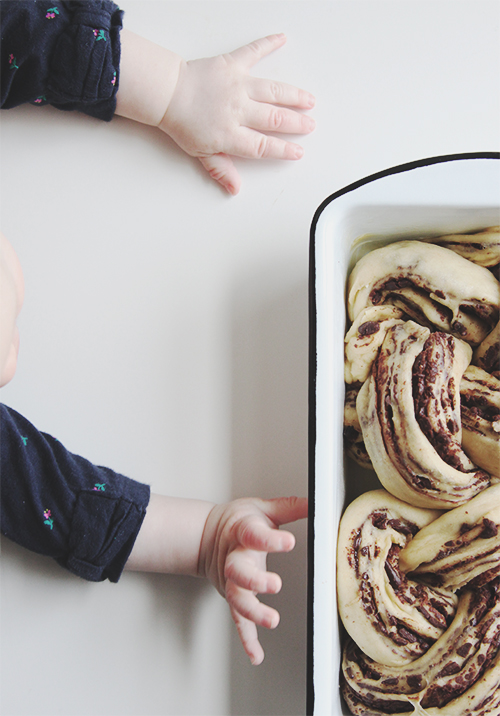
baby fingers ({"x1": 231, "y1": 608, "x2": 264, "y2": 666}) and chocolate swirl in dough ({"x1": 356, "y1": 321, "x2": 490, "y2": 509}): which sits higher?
chocolate swirl in dough ({"x1": 356, "y1": 321, "x2": 490, "y2": 509})

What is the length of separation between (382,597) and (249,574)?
10cm

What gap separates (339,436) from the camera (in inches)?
18.0

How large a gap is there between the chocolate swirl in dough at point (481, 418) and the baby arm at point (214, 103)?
0.30 meters

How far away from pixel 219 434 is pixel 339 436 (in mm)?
162

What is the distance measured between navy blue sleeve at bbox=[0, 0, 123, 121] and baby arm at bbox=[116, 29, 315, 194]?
0.02 m

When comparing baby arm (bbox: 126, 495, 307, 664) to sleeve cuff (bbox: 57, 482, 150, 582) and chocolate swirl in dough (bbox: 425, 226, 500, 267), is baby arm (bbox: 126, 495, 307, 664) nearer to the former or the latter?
sleeve cuff (bbox: 57, 482, 150, 582)

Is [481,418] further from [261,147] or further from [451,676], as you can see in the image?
[261,147]

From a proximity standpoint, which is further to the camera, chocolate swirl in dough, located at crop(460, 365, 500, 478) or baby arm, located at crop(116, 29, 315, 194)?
baby arm, located at crop(116, 29, 315, 194)

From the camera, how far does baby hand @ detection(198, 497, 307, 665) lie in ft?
1.51

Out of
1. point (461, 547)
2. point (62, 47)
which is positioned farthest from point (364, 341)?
point (62, 47)

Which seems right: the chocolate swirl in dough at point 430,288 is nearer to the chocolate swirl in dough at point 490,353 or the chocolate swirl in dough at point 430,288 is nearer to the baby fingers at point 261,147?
the chocolate swirl in dough at point 490,353

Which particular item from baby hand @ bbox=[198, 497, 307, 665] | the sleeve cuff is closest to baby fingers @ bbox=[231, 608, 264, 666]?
baby hand @ bbox=[198, 497, 307, 665]

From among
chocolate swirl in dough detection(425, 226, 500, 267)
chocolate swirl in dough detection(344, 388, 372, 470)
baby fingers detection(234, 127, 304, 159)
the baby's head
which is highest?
baby fingers detection(234, 127, 304, 159)

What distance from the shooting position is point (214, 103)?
594 millimetres
